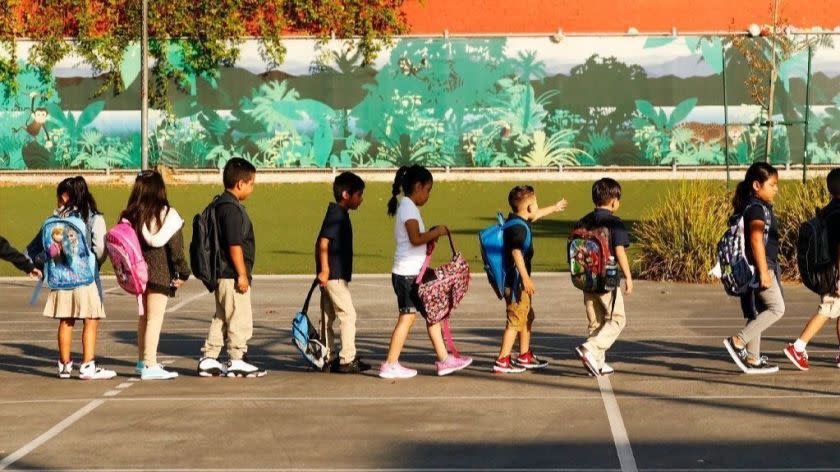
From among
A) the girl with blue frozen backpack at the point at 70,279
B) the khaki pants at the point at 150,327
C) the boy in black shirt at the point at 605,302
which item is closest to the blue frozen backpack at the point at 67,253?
the girl with blue frozen backpack at the point at 70,279

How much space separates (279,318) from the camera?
51.3 ft

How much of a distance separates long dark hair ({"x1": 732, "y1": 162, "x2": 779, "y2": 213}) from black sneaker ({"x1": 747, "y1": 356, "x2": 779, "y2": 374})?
1.13 metres

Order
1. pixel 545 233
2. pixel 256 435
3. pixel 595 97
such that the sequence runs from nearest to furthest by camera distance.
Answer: pixel 256 435 → pixel 545 233 → pixel 595 97

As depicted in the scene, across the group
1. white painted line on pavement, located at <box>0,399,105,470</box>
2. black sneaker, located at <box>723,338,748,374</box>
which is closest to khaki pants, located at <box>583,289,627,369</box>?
black sneaker, located at <box>723,338,748,374</box>

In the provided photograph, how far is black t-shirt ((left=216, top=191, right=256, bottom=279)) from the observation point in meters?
11.5

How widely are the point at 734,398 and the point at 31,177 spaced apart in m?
38.7

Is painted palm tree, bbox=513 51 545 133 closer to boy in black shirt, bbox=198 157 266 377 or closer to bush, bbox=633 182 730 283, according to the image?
bush, bbox=633 182 730 283

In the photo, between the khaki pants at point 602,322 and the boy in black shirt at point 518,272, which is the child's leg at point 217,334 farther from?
the khaki pants at point 602,322

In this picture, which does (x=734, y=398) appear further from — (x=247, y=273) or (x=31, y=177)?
(x=31, y=177)

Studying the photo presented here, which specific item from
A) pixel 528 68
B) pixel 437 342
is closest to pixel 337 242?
pixel 437 342

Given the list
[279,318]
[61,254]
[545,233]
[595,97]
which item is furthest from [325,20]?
[61,254]

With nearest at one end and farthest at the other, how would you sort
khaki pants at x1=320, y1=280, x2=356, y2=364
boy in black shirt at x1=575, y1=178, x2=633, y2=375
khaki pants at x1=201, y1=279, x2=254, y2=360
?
boy in black shirt at x1=575, y1=178, x2=633, y2=375 → khaki pants at x1=201, y1=279, x2=254, y2=360 → khaki pants at x1=320, y1=280, x2=356, y2=364

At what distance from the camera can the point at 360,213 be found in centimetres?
3281

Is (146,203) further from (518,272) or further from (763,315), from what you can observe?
(763,315)
